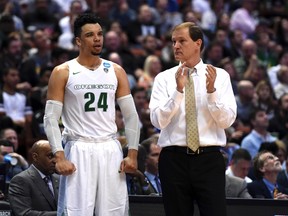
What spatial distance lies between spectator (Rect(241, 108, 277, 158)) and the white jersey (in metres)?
6.38

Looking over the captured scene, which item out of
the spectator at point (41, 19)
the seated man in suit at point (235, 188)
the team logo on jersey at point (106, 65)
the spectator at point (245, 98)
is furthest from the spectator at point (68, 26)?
the team logo on jersey at point (106, 65)

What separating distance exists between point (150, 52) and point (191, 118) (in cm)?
1032

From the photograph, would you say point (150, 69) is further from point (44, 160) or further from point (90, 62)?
point (90, 62)

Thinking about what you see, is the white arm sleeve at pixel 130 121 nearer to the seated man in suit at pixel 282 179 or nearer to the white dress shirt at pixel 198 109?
the white dress shirt at pixel 198 109

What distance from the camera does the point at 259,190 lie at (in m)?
11.1

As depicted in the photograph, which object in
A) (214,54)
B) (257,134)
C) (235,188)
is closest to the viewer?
(235,188)

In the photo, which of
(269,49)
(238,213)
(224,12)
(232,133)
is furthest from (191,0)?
(238,213)

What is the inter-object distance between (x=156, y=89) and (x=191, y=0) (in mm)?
14043

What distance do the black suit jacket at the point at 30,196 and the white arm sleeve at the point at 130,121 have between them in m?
1.44

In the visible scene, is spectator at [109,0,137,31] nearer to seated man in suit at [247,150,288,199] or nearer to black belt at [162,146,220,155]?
seated man in suit at [247,150,288,199]

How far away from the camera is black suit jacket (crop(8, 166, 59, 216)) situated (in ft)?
30.3

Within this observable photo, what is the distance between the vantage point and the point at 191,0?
2203 centimetres

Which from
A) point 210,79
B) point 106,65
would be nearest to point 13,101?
point 106,65

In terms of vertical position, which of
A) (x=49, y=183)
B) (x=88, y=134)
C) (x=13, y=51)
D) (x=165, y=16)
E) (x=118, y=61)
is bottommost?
(x=49, y=183)
